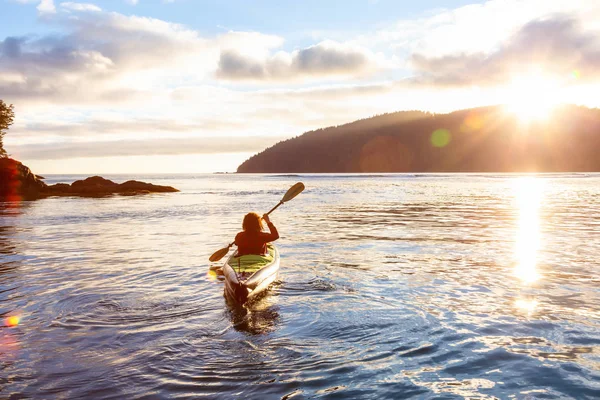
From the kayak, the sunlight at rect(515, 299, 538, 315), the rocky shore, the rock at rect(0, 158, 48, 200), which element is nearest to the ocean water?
the sunlight at rect(515, 299, 538, 315)

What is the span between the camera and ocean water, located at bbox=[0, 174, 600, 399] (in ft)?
20.0

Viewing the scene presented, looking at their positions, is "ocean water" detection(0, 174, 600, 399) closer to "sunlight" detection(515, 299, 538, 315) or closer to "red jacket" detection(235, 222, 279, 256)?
"sunlight" detection(515, 299, 538, 315)

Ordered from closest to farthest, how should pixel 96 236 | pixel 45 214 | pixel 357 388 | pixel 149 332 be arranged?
pixel 357 388
pixel 149 332
pixel 96 236
pixel 45 214

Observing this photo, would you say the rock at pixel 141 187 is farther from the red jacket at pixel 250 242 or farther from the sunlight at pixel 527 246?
the red jacket at pixel 250 242

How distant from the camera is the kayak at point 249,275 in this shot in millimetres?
9430

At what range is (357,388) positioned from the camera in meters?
5.96

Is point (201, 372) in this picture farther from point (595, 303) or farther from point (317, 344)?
point (595, 303)

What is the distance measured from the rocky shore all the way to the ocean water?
3608 centimetres

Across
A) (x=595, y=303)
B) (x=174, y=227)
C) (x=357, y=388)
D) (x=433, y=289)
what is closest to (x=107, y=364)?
(x=357, y=388)

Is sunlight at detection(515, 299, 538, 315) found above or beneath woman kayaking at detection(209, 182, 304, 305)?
beneath

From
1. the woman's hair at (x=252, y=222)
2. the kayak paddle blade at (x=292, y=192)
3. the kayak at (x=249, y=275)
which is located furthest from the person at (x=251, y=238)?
the kayak paddle blade at (x=292, y=192)

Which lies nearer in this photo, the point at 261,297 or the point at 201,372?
the point at 201,372

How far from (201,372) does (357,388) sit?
2.16 metres

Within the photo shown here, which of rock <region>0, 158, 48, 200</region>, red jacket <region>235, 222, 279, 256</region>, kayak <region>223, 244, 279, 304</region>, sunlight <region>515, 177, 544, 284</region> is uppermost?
rock <region>0, 158, 48, 200</region>
